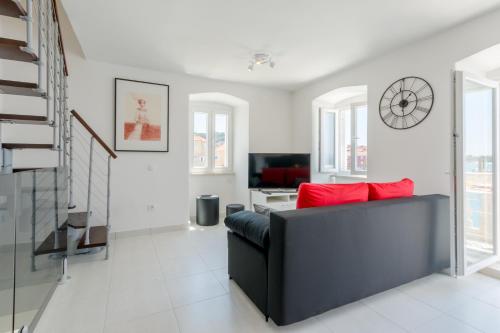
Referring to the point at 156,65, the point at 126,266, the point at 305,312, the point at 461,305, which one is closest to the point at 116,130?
the point at 156,65

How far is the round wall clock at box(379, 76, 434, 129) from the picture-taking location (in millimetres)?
2802

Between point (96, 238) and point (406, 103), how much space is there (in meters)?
3.90

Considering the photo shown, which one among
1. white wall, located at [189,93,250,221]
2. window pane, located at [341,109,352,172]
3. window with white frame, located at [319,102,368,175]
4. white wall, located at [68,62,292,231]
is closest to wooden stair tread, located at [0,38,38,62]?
white wall, located at [68,62,292,231]

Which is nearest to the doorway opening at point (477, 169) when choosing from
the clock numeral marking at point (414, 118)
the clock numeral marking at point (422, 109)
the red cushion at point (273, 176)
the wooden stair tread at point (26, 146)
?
the clock numeral marking at point (422, 109)

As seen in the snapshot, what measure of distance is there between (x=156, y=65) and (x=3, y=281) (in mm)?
3068

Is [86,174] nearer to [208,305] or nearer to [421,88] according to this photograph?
[208,305]

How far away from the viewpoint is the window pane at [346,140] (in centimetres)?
439

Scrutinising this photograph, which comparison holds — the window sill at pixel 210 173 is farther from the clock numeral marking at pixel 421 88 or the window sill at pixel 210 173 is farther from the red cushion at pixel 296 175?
the clock numeral marking at pixel 421 88

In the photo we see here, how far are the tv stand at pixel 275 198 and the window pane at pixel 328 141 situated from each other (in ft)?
2.84

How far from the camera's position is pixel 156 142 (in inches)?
152

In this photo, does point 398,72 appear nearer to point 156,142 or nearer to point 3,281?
point 156,142

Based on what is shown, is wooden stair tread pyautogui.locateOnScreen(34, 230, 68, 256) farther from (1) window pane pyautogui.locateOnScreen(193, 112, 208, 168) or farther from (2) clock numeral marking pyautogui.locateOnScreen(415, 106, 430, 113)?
(2) clock numeral marking pyautogui.locateOnScreen(415, 106, 430, 113)

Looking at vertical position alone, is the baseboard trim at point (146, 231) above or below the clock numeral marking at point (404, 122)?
below

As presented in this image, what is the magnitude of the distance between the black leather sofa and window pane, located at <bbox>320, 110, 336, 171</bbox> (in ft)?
7.50
